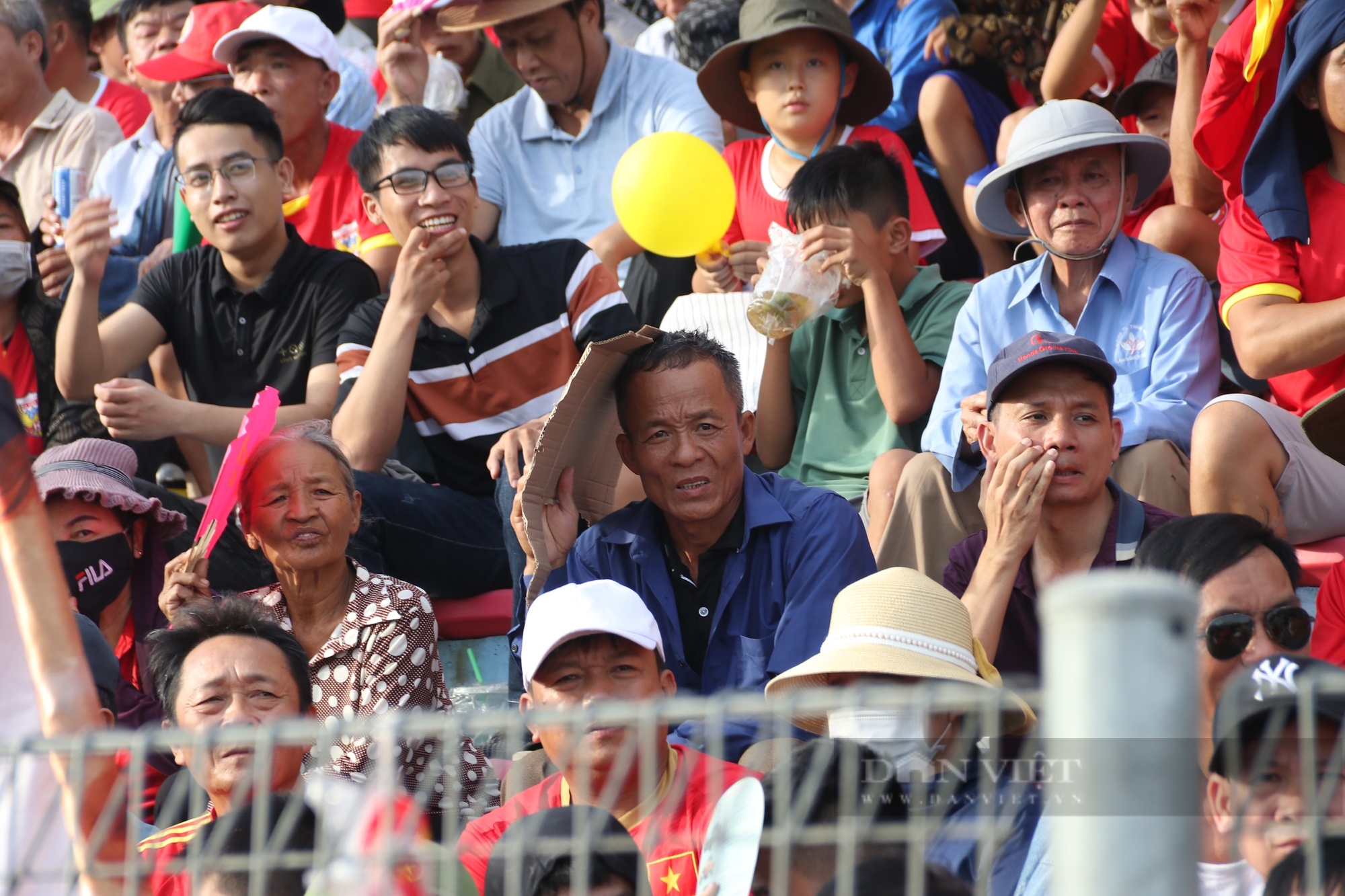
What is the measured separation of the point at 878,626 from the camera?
111 inches

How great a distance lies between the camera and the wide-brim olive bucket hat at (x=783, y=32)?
16.3 ft

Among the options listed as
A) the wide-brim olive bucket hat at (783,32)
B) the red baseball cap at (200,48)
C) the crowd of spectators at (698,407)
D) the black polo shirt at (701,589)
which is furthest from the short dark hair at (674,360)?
the red baseball cap at (200,48)

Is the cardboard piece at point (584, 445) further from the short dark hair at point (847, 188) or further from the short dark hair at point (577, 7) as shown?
the short dark hair at point (577, 7)

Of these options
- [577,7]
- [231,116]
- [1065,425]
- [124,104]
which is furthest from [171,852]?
[124,104]

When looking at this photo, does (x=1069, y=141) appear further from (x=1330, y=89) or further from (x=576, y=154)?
(x=576, y=154)

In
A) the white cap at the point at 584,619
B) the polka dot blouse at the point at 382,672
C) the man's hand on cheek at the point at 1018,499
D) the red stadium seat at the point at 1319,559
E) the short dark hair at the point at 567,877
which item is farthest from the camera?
the red stadium seat at the point at 1319,559

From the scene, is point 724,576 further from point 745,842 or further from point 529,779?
point 745,842

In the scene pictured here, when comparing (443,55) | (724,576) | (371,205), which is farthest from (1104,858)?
(443,55)

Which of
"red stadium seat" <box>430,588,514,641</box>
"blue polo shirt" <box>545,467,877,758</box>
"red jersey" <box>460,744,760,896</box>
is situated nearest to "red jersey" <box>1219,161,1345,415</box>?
"blue polo shirt" <box>545,467,877,758</box>

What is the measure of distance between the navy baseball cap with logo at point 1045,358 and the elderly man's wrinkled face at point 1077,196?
719 millimetres

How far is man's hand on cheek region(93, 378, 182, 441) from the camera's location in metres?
4.54

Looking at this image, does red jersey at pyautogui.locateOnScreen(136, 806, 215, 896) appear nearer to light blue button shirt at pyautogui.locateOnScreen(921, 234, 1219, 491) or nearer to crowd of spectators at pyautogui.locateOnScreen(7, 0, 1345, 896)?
crowd of spectators at pyautogui.locateOnScreen(7, 0, 1345, 896)

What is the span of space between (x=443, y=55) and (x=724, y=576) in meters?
3.82

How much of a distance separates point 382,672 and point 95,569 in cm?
98
